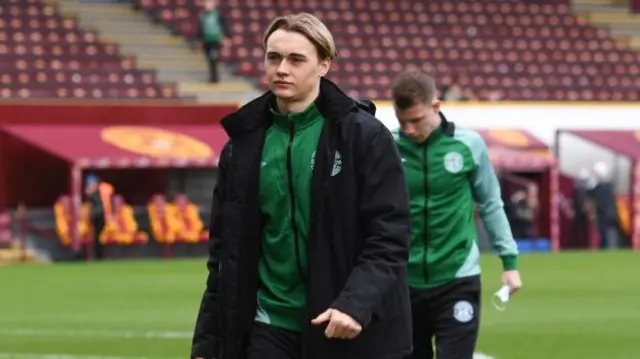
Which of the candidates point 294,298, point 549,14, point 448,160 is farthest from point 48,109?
point 294,298

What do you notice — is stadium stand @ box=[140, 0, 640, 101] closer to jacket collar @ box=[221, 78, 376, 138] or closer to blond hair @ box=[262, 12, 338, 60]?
jacket collar @ box=[221, 78, 376, 138]

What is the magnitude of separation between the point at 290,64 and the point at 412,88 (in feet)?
7.96

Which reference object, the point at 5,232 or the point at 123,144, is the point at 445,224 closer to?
the point at 5,232

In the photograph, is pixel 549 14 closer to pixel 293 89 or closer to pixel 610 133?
pixel 610 133

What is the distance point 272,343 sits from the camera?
5535 millimetres

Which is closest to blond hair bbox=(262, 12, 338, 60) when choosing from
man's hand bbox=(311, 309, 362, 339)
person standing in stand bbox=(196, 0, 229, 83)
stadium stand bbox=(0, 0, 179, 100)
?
man's hand bbox=(311, 309, 362, 339)

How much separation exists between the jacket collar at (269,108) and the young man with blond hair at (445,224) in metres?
2.35

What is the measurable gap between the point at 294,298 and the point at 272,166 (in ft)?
1.52

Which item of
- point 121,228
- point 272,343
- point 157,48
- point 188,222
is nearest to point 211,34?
point 157,48

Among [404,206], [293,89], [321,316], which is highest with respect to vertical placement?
[293,89]

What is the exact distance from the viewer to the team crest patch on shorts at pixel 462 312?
26.1ft

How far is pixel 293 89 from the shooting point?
212 inches

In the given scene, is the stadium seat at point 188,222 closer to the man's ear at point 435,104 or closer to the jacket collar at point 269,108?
the man's ear at point 435,104

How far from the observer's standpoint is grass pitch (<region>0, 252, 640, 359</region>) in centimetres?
1371
